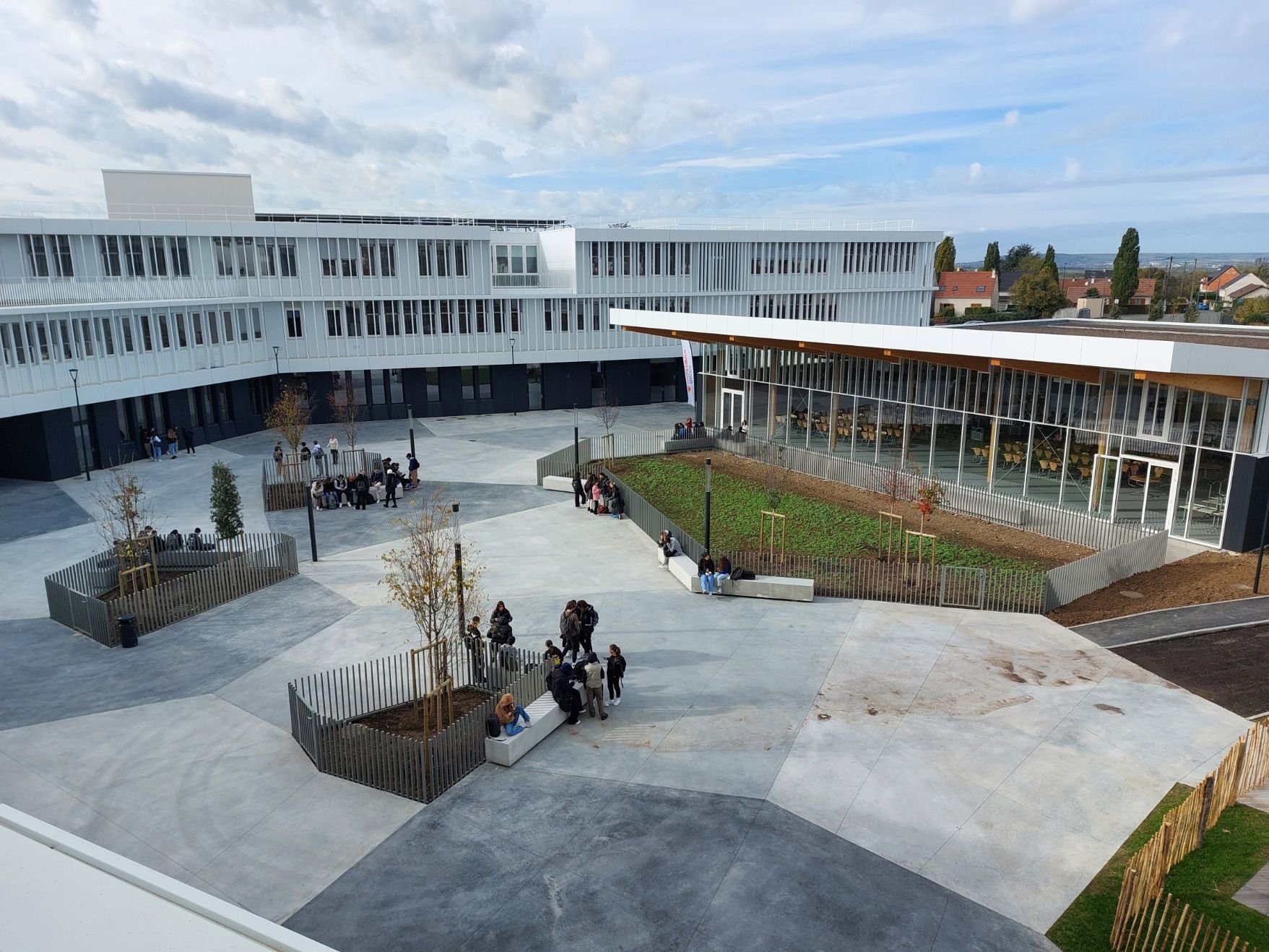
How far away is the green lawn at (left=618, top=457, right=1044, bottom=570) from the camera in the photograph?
2378cm

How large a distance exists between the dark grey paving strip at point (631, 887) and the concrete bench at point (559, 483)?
63.2ft

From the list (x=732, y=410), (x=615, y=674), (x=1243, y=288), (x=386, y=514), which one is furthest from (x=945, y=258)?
(x=615, y=674)

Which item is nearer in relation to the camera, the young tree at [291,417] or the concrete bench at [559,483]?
the concrete bench at [559,483]

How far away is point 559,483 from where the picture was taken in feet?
103

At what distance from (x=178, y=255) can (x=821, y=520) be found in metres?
34.0

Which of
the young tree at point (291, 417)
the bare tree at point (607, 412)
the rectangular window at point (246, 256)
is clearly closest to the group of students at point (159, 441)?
the young tree at point (291, 417)

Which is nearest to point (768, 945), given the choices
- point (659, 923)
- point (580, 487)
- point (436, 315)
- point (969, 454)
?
point (659, 923)

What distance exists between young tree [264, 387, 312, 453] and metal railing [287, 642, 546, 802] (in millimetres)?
17662

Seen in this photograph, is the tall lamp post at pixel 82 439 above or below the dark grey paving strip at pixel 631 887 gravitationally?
above

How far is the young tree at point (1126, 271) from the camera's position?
4045 inches

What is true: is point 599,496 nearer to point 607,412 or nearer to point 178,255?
point 607,412

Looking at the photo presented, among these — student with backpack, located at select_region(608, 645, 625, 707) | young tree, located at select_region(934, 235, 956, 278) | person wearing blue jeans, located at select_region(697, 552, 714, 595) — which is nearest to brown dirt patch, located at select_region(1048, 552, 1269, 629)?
person wearing blue jeans, located at select_region(697, 552, 714, 595)

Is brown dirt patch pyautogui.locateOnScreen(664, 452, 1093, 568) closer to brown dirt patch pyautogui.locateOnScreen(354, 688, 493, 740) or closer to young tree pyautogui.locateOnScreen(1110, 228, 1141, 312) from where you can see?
brown dirt patch pyautogui.locateOnScreen(354, 688, 493, 740)

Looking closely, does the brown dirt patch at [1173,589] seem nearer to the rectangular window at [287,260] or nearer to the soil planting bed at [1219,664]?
the soil planting bed at [1219,664]
